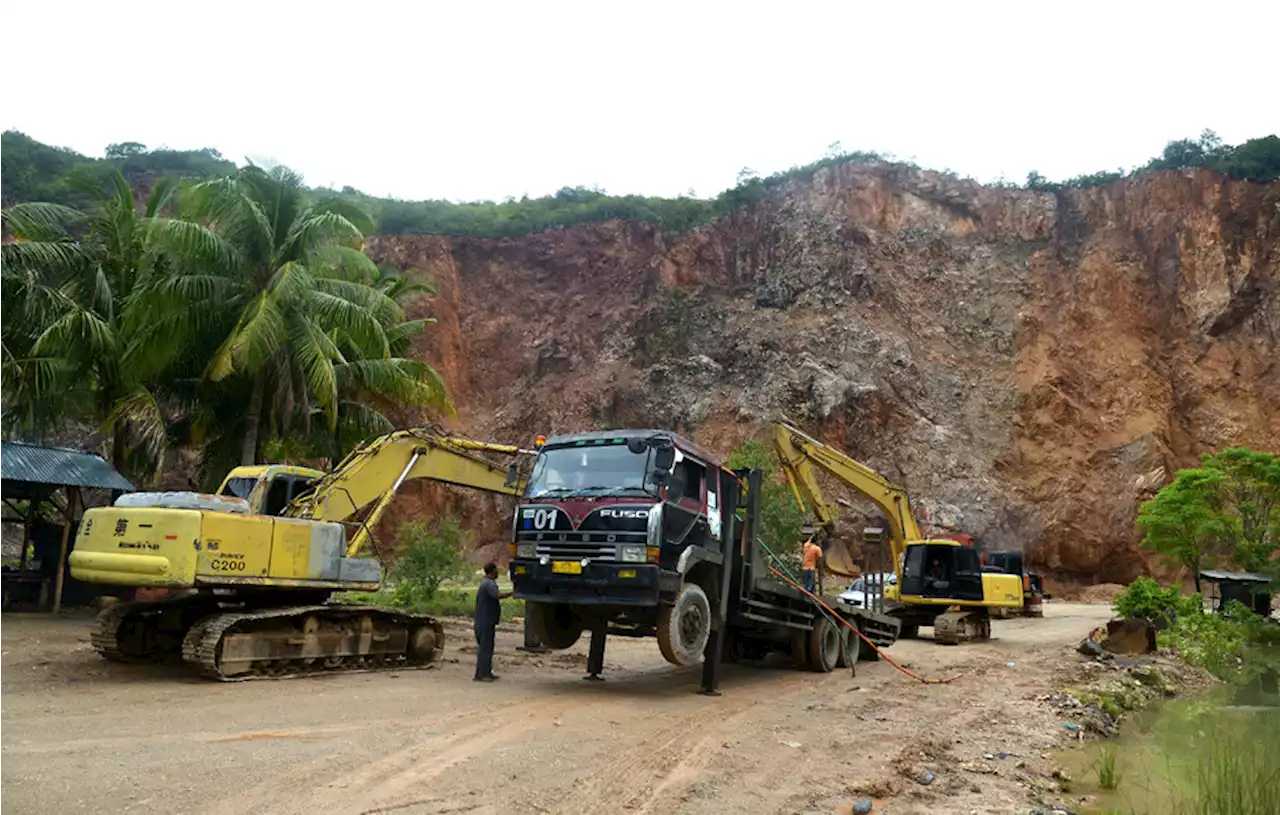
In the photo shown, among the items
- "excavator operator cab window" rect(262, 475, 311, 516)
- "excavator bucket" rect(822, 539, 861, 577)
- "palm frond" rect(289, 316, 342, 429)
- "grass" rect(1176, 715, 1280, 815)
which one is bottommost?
"grass" rect(1176, 715, 1280, 815)

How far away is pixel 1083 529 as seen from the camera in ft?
125

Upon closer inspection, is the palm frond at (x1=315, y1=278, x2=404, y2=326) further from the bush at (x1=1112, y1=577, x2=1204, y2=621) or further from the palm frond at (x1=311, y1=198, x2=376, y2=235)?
the bush at (x1=1112, y1=577, x2=1204, y2=621)

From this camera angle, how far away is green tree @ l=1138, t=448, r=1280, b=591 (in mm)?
26547

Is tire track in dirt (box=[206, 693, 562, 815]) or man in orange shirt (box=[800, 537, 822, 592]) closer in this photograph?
tire track in dirt (box=[206, 693, 562, 815])

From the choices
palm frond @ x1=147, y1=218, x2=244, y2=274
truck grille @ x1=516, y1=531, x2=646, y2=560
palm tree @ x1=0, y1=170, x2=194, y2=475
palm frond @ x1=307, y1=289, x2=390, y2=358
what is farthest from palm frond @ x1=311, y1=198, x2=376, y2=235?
truck grille @ x1=516, y1=531, x2=646, y2=560

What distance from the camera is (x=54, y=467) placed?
17.3 metres

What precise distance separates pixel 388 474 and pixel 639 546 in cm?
487

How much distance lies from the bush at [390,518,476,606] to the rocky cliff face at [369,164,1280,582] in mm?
20161

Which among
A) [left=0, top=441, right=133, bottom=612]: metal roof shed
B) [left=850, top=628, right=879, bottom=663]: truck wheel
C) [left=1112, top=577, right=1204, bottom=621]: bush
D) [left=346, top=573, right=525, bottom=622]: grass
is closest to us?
[left=850, top=628, right=879, bottom=663]: truck wheel

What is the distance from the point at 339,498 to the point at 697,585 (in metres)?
5.04

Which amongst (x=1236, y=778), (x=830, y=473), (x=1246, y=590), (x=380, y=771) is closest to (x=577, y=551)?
(x=380, y=771)

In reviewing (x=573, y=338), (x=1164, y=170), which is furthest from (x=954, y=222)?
(x=573, y=338)

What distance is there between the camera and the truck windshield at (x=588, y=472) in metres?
10.5

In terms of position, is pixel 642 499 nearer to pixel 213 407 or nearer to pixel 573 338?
pixel 213 407
